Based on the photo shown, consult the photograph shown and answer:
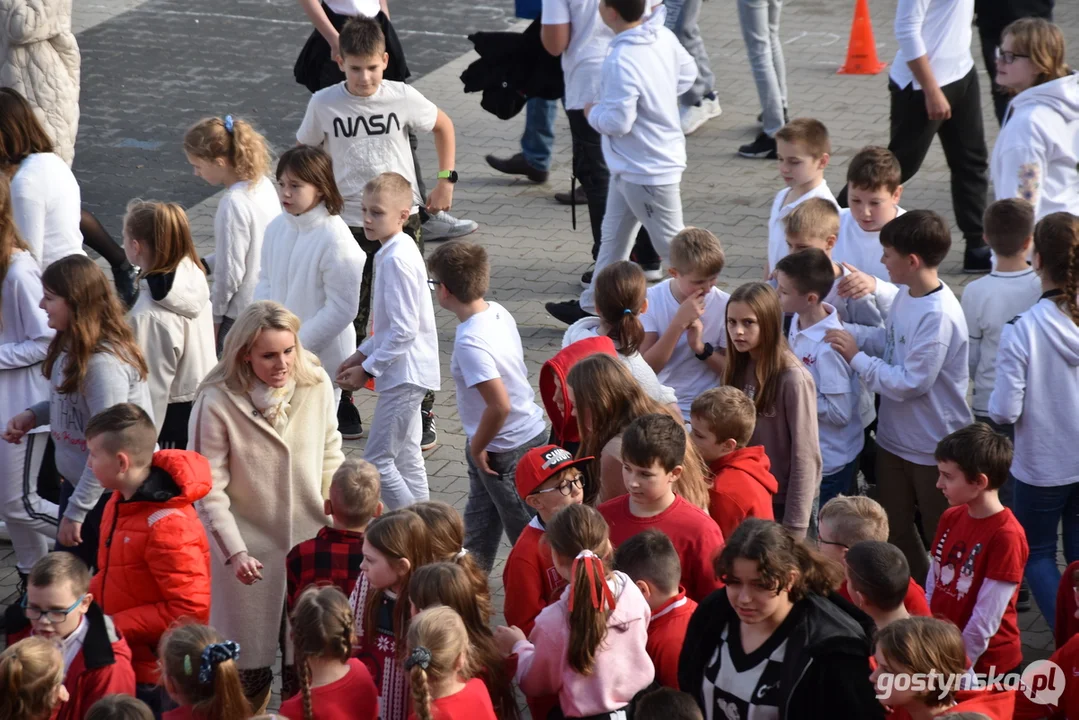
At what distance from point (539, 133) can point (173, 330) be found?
519 cm

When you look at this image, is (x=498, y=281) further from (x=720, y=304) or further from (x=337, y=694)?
(x=337, y=694)

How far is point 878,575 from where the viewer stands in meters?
4.18

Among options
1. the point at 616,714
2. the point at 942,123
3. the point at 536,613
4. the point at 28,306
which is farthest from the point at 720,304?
the point at 942,123

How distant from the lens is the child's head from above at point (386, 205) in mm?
6125

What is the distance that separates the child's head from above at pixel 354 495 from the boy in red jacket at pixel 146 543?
1.49 ft

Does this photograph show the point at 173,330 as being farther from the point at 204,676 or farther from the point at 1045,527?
the point at 1045,527

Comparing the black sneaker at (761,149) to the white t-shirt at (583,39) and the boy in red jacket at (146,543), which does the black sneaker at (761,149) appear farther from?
the boy in red jacket at (146,543)

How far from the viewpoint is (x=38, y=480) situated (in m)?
Result: 5.94

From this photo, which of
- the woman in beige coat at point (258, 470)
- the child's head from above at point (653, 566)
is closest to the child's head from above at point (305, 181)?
the woman in beige coat at point (258, 470)

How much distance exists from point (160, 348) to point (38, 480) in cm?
74

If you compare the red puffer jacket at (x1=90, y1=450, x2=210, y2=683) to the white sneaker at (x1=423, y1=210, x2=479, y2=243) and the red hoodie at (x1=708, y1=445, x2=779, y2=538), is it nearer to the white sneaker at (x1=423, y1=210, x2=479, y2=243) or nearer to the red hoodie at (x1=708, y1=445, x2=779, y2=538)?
the red hoodie at (x1=708, y1=445, x2=779, y2=538)

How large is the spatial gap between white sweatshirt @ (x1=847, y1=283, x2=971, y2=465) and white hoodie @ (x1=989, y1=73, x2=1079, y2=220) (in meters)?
1.70

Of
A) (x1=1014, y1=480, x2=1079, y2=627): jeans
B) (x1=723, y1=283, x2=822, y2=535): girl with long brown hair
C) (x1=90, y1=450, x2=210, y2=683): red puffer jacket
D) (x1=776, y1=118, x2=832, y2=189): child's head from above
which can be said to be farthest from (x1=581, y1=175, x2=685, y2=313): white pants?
(x1=90, y1=450, x2=210, y2=683): red puffer jacket

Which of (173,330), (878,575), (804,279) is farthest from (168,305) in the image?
(878,575)
